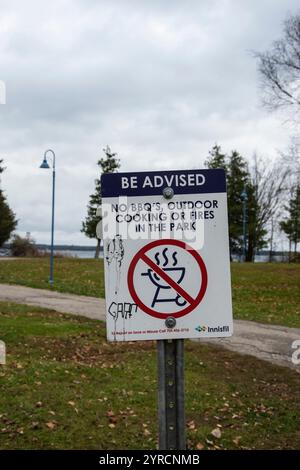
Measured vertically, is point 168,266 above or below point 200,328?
above

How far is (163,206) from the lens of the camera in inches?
97.3

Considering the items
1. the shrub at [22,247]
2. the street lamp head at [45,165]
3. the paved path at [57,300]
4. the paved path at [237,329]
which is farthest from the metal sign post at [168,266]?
the shrub at [22,247]

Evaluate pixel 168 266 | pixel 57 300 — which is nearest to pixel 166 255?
pixel 168 266

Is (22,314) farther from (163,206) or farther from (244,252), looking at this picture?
(244,252)

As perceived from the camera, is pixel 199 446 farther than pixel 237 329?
No

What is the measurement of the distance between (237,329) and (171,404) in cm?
869

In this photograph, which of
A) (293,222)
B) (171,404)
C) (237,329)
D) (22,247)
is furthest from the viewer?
(293,222)

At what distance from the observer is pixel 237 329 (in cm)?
1080

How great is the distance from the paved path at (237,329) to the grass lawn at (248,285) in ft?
3.10

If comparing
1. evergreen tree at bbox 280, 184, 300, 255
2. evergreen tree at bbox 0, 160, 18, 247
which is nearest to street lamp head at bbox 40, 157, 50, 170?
evergreen tree at bbox 0, 160, 18, 247

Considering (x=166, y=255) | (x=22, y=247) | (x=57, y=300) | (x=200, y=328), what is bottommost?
(x=57, y=300)

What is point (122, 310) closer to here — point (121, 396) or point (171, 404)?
point (171, 404)

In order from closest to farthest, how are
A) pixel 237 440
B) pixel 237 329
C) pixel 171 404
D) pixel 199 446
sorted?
pixel 171 404 → pixel 199 446 → pixel 237 440 → pixel 237 329
